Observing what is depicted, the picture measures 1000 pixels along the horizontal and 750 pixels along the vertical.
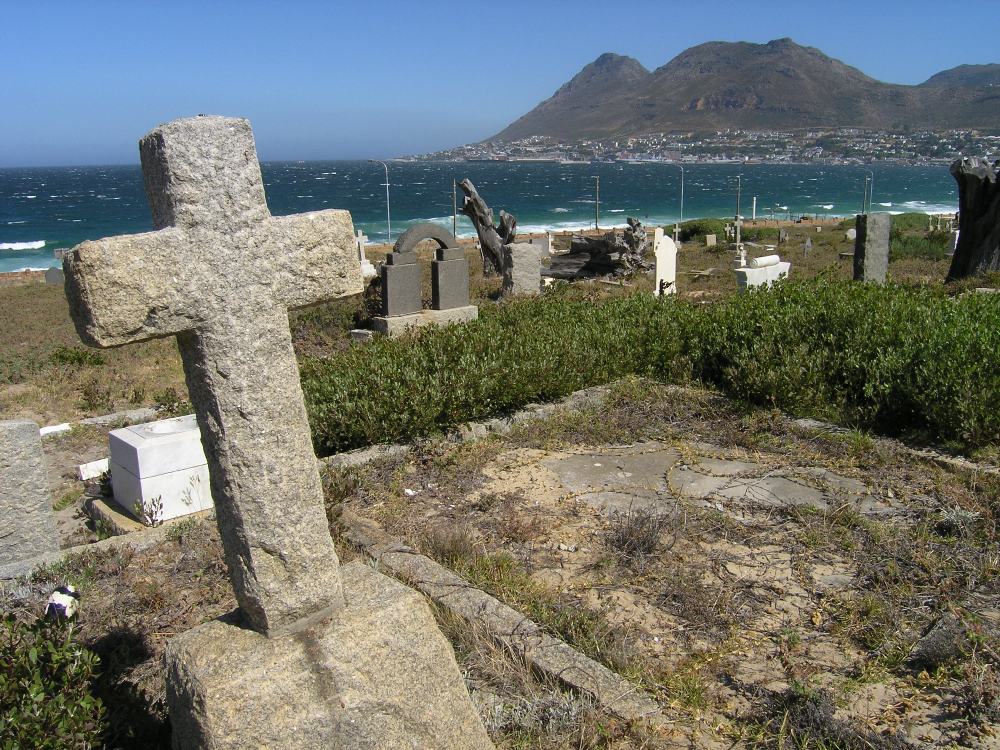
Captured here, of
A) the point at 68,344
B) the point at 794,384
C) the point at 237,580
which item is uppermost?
the point at 237,580

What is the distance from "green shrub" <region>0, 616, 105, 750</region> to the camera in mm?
2365

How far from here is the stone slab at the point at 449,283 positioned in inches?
522

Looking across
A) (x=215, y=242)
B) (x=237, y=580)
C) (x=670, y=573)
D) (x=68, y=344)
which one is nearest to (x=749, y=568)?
(x=670, y=573)

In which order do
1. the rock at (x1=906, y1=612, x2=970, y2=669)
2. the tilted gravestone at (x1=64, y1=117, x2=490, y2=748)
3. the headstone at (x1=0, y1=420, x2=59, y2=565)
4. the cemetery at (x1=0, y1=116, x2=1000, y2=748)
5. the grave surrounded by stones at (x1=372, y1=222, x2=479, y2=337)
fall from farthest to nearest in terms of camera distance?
the grave surrounded by stones at (x1=372, y1=222, x2=479, y2=337), the headstone at (x1=0, y1=420, x2=59, y2=565), the rock at (x1=906, y1=612, x2=970, y2=669), the cemetery at (x1=0, y1=116, x2=1000, y2=748), the tilted gravestone at (x1=64, y1=117, x2=490, y2=748)

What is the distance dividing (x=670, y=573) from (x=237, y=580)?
92.2 inches

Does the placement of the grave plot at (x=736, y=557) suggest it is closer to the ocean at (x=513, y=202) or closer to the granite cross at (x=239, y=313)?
the granite cross at (x=239, y=313)

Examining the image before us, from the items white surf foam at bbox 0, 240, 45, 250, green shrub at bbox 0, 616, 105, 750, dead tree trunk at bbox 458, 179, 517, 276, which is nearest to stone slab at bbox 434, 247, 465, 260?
dead tree trunk at bbox 458, 179, 517, 276

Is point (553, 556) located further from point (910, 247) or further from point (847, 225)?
point (847, 225)

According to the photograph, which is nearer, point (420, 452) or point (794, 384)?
point (420, 452)

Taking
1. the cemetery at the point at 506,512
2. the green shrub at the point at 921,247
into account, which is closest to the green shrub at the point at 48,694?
the cemetery at the point at 506,512

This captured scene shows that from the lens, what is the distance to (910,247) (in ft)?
73.6

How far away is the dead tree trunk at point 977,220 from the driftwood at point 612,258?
6.48 m

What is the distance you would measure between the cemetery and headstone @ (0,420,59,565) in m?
0.02

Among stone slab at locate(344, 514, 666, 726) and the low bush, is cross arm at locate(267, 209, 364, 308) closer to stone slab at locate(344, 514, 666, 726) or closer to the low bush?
stone slab at locate(344, 514, 666, 726)
